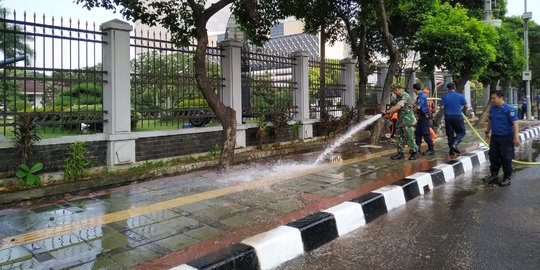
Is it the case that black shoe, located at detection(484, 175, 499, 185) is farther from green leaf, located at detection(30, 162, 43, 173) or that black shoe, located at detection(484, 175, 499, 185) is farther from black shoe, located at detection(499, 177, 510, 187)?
green leaf, located at detection(30, 162, 43, 173)

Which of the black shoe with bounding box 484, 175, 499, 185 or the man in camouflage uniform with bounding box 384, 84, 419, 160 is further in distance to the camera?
the man in camouflage uniform with bounding box 384, 84, 419, 160

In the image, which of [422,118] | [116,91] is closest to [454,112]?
[422,118]

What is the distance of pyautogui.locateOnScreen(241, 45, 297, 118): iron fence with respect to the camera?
9.77m

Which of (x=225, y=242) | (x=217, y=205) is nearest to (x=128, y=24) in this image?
(x=217, y=205)

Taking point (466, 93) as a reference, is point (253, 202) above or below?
below

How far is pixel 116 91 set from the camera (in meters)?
7.04

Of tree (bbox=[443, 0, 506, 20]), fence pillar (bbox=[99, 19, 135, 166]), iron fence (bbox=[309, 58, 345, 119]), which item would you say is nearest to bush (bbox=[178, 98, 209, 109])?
fence pillar (bbox=[99, 19, 135, 166])

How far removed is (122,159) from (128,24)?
7.42ft

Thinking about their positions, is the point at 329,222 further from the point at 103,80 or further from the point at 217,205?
the point at 103,80

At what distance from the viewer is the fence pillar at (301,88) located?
11.0 meters

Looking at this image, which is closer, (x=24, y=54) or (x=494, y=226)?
(x=494, y=226)

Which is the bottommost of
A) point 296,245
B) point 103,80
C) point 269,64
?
point 296,245

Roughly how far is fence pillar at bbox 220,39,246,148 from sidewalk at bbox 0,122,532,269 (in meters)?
2.18

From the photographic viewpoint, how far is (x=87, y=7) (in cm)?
698
